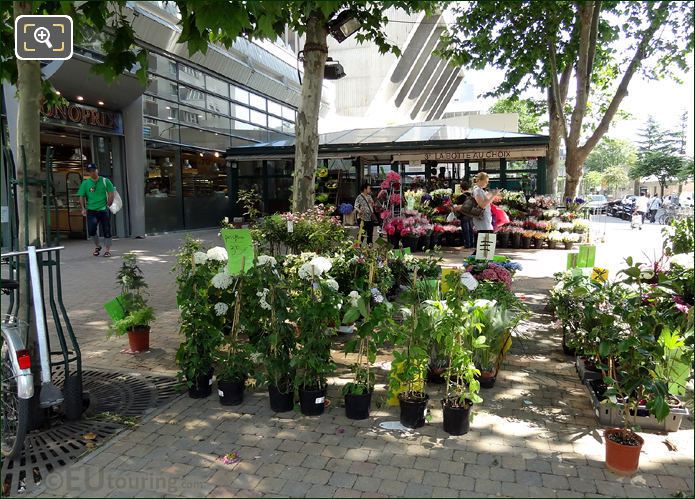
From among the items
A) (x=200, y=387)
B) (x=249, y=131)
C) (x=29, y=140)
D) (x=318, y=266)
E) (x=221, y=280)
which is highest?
(x=249, y=131)

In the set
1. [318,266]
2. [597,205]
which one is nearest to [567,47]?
[318,266]

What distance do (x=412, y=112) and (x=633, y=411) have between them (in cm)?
4298

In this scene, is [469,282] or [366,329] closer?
[366,329]

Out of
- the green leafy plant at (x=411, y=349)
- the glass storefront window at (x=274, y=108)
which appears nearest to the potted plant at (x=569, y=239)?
the green leafy plant at (x=411, y=349)

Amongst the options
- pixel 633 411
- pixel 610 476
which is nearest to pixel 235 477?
pixel 610 476

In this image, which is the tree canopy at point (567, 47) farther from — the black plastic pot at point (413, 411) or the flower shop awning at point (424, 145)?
the black plastic pot at point (413, 411)

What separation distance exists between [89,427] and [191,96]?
1489 centimetres

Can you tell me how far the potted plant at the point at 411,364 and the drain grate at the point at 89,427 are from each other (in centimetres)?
182

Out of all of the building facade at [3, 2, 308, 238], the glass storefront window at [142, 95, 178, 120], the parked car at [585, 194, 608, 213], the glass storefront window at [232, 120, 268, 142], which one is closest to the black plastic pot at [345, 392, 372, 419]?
the building facade at [3, 2, 308, 238]

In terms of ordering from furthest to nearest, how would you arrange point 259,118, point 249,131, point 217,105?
point 259,118 → point 249,131 → point 217,105

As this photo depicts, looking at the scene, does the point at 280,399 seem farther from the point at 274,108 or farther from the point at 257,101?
the point at 274,108

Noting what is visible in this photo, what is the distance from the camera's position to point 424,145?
1571cm
